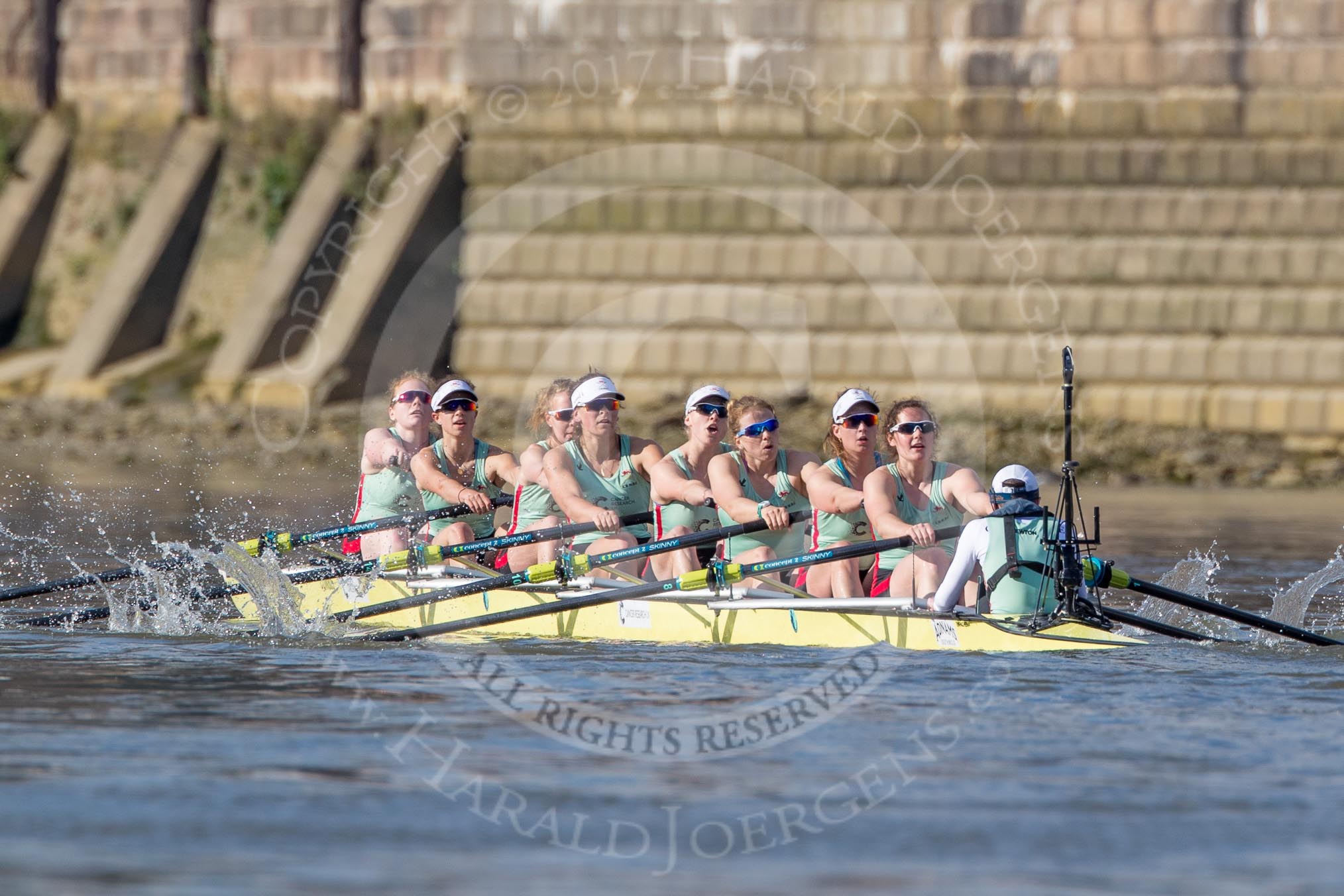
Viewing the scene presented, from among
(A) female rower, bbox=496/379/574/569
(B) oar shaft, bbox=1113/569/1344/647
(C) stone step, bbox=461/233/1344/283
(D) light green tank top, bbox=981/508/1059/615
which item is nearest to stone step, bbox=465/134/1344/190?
(C) stone step, bbox=461/233/1344/283

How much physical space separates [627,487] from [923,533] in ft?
7.82

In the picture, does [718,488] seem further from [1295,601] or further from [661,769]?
[661,769]

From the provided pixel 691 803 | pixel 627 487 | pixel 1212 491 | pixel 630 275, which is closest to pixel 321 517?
pixel 627 487

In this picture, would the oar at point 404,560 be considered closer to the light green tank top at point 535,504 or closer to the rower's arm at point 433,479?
the light green tank top at point 535,504

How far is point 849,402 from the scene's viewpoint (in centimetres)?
1116

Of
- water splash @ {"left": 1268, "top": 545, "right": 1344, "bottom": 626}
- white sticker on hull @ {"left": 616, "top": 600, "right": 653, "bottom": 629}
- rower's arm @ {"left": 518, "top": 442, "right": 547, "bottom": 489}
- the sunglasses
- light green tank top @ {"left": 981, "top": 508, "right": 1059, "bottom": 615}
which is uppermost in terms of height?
the sunglasses

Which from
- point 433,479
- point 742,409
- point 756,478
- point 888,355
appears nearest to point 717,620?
point 756,478

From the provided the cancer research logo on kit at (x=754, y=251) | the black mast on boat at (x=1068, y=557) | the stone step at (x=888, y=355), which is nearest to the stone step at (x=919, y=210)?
the cancer research logo on kit at (x=754, y=251)

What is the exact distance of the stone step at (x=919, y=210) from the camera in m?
20.9

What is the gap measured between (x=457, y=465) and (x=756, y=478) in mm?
2181

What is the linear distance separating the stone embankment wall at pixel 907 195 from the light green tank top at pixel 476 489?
30.6ft

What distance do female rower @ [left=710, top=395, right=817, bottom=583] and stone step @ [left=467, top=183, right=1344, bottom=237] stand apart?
410 inches

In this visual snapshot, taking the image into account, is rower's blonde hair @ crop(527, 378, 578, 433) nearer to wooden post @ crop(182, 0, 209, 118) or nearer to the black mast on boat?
the black mast on boat

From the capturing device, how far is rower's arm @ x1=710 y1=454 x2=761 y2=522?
36.9 ft
